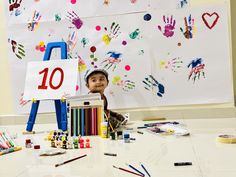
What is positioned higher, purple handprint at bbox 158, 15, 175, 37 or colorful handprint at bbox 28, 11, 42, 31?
colorful handprint at bbox 28, 11, 42, 31

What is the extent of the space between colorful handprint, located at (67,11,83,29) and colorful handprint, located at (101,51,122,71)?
220 mm

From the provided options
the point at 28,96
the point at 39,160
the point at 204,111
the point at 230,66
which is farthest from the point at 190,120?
the point at 39,160

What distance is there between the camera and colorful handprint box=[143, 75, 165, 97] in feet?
5.76

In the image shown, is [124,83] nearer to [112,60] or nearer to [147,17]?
[112,60]

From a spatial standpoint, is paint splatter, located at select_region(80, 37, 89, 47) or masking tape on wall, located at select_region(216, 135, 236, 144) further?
paint splatter, located at select_region(80, 37, 89, 47)

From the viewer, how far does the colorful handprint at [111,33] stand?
5.88ft

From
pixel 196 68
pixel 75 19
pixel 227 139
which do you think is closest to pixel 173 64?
pixel 196 68

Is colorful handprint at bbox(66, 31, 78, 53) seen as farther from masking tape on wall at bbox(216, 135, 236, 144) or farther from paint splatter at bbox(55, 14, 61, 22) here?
masking tape on wall at bbox(216, 135, 236, 144)

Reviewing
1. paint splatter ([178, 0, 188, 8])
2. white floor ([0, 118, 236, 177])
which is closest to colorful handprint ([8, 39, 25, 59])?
white floor ([0, 118, 236, 177])

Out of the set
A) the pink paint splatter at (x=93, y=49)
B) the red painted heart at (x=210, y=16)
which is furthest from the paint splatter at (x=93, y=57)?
the red painted heart at (x=210, y=16)

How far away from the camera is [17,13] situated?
1893 millimetres

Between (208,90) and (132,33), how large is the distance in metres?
0.48

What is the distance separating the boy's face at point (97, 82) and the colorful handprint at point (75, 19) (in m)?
0.29

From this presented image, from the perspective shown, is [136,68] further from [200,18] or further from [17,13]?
[17,13]
